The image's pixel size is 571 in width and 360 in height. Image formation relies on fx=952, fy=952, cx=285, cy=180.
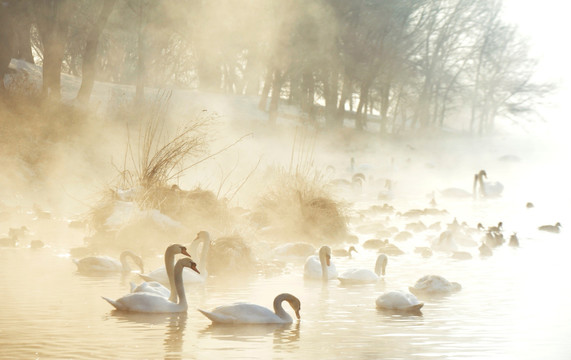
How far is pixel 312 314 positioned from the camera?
396 inches

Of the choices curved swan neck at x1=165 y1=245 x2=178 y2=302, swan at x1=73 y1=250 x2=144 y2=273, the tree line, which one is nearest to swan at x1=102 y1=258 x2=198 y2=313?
curved swan neck at x1=165 y1=245 x2=178 y2=302

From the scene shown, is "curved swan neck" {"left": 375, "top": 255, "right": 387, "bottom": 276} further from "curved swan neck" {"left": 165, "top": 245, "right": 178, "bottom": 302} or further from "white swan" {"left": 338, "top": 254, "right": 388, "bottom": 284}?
"curved swan neck" {"left": 165, "top": 245, "right": 178, "bottom": 302}

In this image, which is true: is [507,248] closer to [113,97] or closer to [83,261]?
[83,261]

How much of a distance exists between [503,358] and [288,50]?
35794mm

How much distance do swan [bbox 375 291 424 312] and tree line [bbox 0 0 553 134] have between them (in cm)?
1977

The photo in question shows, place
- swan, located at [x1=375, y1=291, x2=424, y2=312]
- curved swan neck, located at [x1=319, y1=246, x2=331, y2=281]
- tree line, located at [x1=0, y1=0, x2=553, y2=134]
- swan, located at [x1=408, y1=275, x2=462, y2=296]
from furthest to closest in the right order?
tree line, located at [x1=0, y1=0, x2=553, y2=134] → curved swan neck, located at [x1=319, y1=246, x2=331, y2=281] → swan, located at [x1=408, y1=275, x2=462, y2=296] → swan, located at [x1=375, y1=291, x2=424, y2=312]

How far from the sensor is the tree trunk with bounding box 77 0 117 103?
98.7ft

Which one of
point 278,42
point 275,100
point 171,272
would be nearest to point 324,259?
point 171,272

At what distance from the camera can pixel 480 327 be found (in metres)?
9.27

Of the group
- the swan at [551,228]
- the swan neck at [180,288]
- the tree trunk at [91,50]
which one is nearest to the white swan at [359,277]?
the swan neck at [180,288]

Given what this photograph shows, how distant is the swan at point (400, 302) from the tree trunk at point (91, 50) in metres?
21.4

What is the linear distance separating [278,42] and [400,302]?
1320 inches

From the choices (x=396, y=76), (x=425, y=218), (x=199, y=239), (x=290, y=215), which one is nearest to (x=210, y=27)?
(x=396, y=76)

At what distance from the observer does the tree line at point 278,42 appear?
106ft
